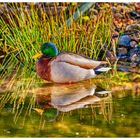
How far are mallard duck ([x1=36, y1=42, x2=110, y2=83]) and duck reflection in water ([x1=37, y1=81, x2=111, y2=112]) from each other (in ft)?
0.20

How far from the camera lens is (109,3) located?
6.12m

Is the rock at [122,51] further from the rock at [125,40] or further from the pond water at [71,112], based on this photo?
the pond water at [71,112]

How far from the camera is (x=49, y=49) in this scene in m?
5.92

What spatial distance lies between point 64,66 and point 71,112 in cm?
47

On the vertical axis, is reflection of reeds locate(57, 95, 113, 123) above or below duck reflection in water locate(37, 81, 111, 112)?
below

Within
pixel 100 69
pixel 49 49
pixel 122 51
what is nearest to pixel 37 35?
pixel 49 49

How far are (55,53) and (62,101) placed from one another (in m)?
0.48

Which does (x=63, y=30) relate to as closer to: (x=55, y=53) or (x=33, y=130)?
(x=55, y=53)

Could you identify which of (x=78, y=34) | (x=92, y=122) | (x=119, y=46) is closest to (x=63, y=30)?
(x=78, y=34)

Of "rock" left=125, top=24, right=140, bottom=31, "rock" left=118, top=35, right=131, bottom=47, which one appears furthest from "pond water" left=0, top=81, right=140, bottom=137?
"rock" left=125, top=24, right=140, bottom=31

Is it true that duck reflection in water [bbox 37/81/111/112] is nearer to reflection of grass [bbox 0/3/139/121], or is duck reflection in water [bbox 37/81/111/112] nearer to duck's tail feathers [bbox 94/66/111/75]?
duck's tail feathers [bbox 94/66/111/75]

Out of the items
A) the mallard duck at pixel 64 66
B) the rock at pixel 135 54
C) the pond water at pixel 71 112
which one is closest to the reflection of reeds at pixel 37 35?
the mallard duck at pixel 64 66

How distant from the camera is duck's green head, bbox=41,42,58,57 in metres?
5.92

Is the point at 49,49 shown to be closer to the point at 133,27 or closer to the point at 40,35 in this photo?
the point at 40,35
